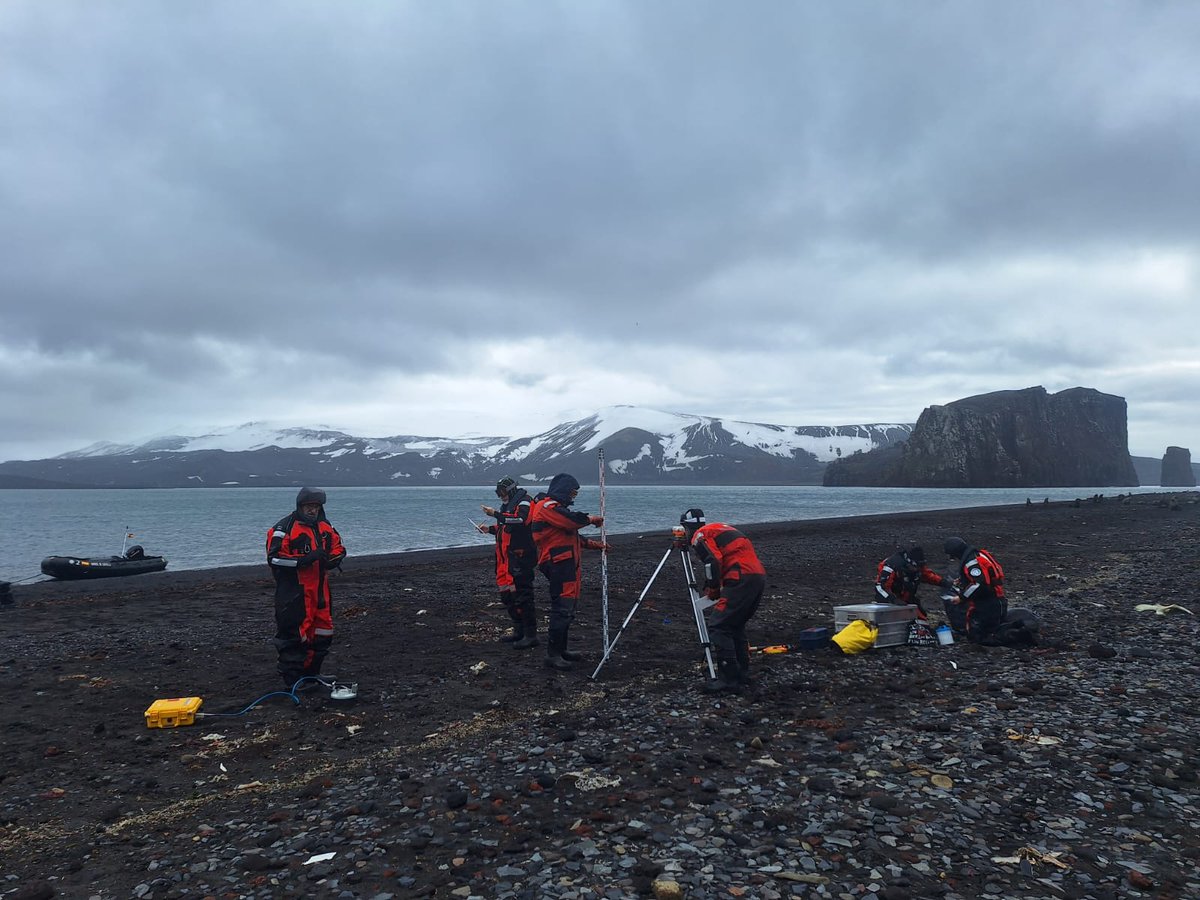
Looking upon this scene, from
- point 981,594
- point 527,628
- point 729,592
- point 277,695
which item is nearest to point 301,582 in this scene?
point 277,695

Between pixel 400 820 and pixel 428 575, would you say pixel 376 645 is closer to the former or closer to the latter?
pixel 400 820

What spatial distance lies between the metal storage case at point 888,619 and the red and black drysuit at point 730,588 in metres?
2.99

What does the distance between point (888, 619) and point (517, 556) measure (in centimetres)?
629

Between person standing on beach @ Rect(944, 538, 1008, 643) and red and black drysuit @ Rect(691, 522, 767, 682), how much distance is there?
435 centimetres

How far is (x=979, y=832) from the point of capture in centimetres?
530

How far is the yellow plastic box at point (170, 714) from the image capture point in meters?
8.62

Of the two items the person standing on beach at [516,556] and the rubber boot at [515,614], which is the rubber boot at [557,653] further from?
the rubber boot at [515,614]

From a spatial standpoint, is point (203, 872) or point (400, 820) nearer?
point (203, 872)

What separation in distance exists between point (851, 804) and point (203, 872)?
506 centimetres

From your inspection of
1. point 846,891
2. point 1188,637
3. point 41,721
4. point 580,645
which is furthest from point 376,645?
point 1188,637

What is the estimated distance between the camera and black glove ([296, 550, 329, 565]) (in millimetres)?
9086

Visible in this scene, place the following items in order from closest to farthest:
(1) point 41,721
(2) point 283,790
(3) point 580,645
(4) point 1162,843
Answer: (4) point 1162,843 → (2) point 283,790 → (1) point 41,721 → (3) point 580,645

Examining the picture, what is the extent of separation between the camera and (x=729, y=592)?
30.7 feet

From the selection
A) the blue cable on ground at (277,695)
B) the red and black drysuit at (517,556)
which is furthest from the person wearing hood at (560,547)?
the blue cable on ground at (277,695)
